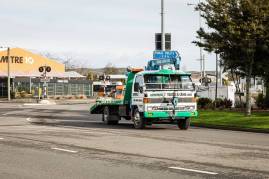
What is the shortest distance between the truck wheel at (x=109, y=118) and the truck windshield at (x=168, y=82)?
4243mm

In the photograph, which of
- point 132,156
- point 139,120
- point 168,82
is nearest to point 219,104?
point 168,82

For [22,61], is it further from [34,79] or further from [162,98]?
[162,98]

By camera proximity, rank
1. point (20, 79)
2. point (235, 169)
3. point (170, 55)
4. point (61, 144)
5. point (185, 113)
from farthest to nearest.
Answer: point (20, 79), point (170, 55), point (185, 113), point (61, 144), point (235, 169)

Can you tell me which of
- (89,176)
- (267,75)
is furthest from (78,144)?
(267,75)

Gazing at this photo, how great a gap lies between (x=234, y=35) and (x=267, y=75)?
5.36m

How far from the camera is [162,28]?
1276 inches

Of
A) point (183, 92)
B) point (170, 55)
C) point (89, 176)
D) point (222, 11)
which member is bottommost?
point (89, 176)

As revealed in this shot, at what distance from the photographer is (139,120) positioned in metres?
23.0

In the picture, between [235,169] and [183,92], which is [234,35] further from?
[235,169]

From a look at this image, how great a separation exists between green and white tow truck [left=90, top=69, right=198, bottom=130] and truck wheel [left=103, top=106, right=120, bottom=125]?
2.85 metres

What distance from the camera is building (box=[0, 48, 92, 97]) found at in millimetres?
83938

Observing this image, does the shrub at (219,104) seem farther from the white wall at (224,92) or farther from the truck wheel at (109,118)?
the truck wheel at (109,118)

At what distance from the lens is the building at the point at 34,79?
83.9 meters

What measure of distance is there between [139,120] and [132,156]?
32.2 feet
